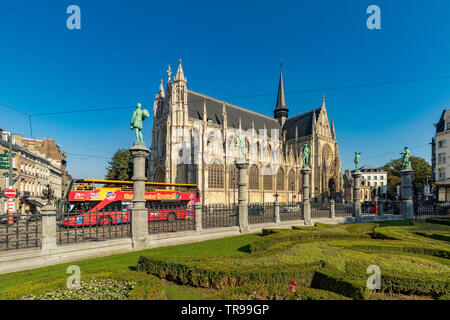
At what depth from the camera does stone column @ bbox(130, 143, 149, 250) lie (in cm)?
990

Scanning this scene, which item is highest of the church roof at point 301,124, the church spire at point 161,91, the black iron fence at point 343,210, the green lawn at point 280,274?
the church spire at point 161,91

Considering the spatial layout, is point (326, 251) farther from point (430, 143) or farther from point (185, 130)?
point (430, 143)

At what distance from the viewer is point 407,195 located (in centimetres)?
2048

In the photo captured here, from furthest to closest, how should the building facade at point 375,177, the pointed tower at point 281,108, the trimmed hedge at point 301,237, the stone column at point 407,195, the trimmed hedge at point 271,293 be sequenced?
the building facade at point 375,177, the pointed tower at point 281,108, the stone column at point 407,195, the trimmed hedge at point 301,237, the trimmed hedge at point 271,293

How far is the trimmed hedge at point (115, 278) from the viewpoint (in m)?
4.16

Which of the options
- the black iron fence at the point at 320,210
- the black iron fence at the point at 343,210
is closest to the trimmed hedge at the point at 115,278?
the black iron fence at the point at 320,210

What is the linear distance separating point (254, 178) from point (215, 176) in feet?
32.1

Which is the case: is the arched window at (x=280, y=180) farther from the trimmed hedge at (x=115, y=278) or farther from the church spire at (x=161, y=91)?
the trimmed hedge at (x=115, y=278)

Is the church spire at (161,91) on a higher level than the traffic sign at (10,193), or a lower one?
higher

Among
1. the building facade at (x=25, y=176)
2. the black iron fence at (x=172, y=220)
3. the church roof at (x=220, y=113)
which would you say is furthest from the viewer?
the church roof at (x=220, y=113)

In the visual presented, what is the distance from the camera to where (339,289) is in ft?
14.9

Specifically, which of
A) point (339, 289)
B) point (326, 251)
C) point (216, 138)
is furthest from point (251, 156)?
point (339, 289)

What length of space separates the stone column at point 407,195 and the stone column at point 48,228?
24357 millimetres

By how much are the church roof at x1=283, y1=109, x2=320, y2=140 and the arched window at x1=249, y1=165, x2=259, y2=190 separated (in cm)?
1879
